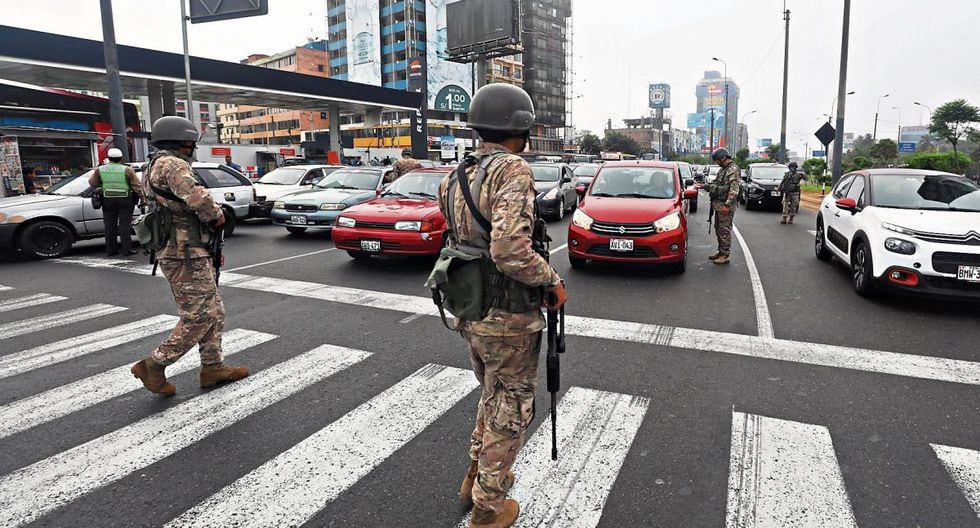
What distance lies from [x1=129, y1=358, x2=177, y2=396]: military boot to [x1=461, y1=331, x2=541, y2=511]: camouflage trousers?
260cm

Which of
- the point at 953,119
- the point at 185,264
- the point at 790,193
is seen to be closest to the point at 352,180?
the point at 185,264

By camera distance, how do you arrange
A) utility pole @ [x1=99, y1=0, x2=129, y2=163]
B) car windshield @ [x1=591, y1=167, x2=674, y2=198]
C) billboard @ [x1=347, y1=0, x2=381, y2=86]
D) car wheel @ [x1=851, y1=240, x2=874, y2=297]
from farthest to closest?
billboard @ [x1=347, y1=0, x2=381, y2=86] < utility pole @ [x1=99, y1=0, x2=129, y2=163] < car windshield @ [x1=591, y1=167, x2=674, y2=198] < car wheel @ [x1=851, y1=240, x2=874, y2=297]

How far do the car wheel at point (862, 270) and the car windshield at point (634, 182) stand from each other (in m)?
2.57

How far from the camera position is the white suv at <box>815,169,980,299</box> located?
5847 mm

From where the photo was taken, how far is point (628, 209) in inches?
326

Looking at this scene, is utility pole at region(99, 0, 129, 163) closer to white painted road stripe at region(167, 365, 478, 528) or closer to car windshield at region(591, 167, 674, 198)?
car windshield at region(591, 167, 674, 198)

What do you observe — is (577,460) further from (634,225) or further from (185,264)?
(634,225)

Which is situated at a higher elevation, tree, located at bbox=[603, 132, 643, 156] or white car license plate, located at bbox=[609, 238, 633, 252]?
tree, located at bbox=[603, 132, 643, 156]

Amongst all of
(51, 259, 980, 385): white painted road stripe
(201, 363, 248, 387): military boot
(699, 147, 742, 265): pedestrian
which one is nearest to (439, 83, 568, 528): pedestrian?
(201, 363, 248, 387): military boot

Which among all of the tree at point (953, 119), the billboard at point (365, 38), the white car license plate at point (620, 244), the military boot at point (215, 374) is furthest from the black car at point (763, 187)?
the billboard at point (365, 38)

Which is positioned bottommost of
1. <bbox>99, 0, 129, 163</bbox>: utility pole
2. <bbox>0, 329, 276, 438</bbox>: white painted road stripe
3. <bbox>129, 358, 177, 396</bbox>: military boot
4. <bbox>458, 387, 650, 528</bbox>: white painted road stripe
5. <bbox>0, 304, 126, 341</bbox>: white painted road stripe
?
<bbox>458, 387, 650, 528</bbox>: white painted road stripe

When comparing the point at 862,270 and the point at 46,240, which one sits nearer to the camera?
the point at 862,270

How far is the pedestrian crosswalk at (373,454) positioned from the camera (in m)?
2.70

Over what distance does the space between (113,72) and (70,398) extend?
1209 centimetres
